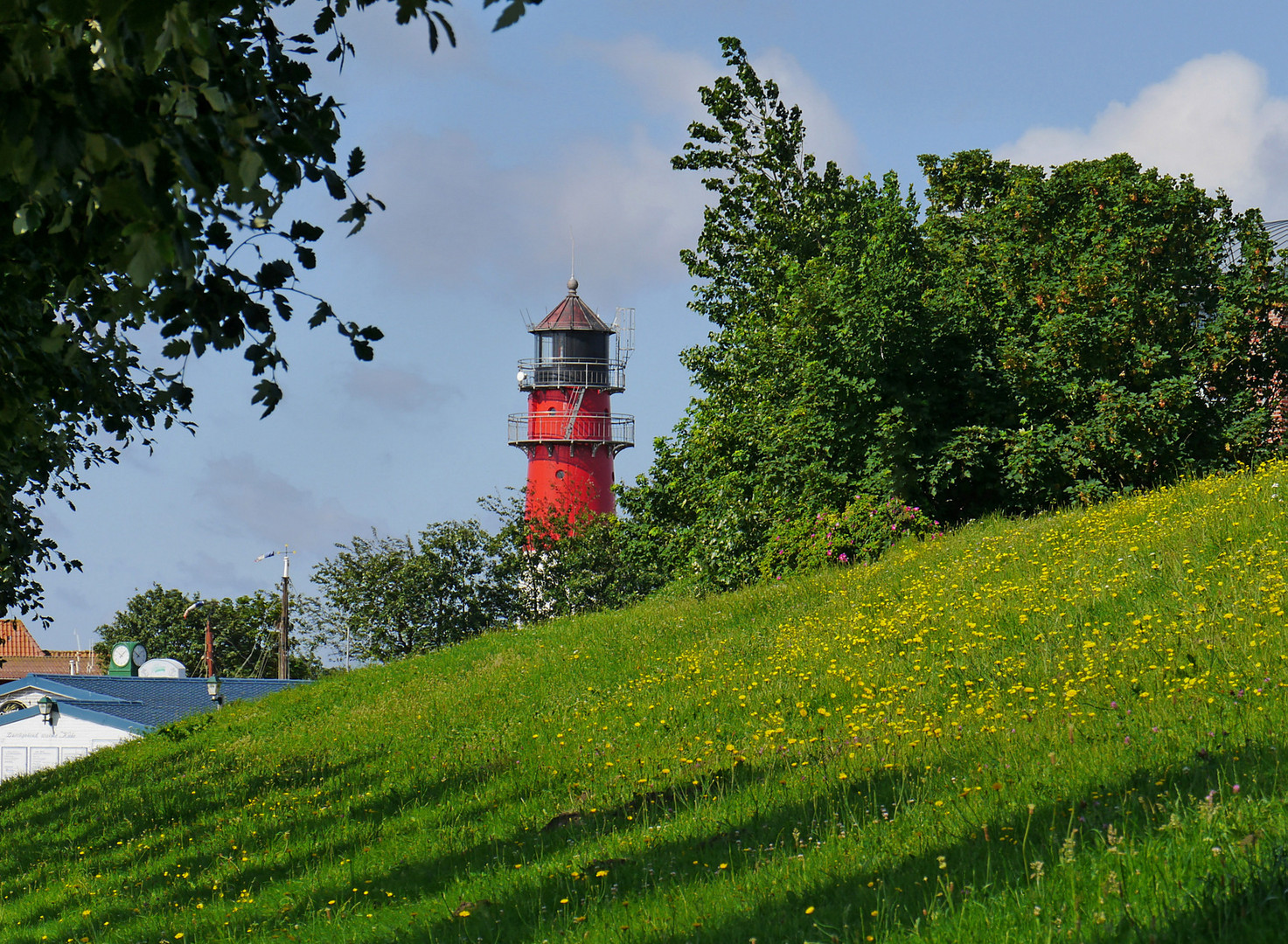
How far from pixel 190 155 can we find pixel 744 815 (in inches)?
207

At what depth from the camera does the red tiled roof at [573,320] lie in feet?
148

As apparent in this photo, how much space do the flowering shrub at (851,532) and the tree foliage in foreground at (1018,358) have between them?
0.38 meters

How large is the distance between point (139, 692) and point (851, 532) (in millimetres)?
31159

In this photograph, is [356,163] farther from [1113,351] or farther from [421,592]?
[421,592]

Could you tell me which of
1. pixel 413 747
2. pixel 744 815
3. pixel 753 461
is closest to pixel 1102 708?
pixel 744 815

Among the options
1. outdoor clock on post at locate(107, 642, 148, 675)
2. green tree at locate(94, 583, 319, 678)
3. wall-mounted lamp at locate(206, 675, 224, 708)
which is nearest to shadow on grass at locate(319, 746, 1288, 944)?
wall-mounted lamp at locate(206, 675, 224, 708)

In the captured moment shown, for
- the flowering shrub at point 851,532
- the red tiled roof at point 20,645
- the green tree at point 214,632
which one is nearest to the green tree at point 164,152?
the flowering shrub at point 851,532

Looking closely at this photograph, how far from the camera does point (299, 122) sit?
13.7 feet

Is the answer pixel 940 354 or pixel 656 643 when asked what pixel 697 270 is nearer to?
pixel 940 354

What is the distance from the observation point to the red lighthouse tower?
44906 millimetres

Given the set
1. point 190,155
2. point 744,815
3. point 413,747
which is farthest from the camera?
point 413,747

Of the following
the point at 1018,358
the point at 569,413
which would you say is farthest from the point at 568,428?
the point at 1018,358

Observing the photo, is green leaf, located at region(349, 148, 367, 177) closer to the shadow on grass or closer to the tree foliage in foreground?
the shadow on grass

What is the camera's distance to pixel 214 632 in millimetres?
61781
